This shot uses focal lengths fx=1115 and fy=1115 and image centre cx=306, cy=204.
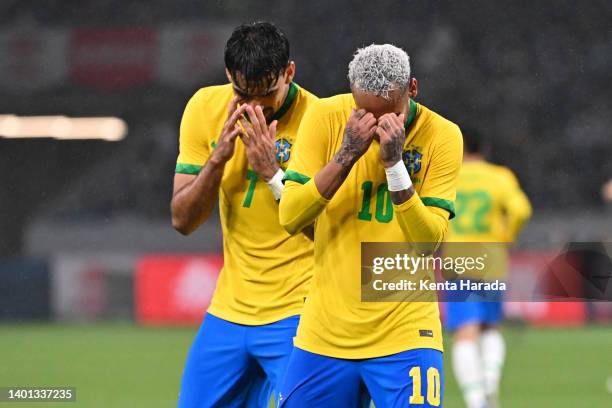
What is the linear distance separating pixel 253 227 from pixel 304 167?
0.76 m

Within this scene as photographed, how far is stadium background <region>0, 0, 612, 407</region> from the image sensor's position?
667 inches

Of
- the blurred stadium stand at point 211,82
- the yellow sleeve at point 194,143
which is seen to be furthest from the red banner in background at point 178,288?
the yellow sleeve at point 194,143

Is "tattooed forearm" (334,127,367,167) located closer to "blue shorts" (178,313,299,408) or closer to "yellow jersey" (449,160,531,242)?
"blue shorts" (178,313,299,408)

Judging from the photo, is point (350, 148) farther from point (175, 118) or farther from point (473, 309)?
point (175, 118)

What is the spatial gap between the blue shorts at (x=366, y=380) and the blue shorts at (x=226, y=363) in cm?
56

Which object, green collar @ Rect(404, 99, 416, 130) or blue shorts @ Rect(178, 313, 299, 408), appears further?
blue shorts @ Rect(178, 313, 299, 408)

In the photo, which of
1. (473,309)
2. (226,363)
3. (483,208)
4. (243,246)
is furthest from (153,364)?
(243,246)

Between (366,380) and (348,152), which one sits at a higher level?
(348,152)

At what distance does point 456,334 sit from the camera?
7773 mm

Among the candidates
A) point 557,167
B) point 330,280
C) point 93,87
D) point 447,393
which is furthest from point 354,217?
point 93,87

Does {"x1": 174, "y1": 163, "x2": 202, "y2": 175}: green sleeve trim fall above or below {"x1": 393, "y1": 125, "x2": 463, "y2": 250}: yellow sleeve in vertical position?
above

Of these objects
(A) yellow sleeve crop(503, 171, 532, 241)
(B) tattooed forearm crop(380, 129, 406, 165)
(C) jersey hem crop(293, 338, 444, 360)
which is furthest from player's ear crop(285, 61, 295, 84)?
(A) yellow sleeve crop(503, 171, 532, 241)

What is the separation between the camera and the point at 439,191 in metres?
3.48

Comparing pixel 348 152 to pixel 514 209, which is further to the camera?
pixel 514 209
